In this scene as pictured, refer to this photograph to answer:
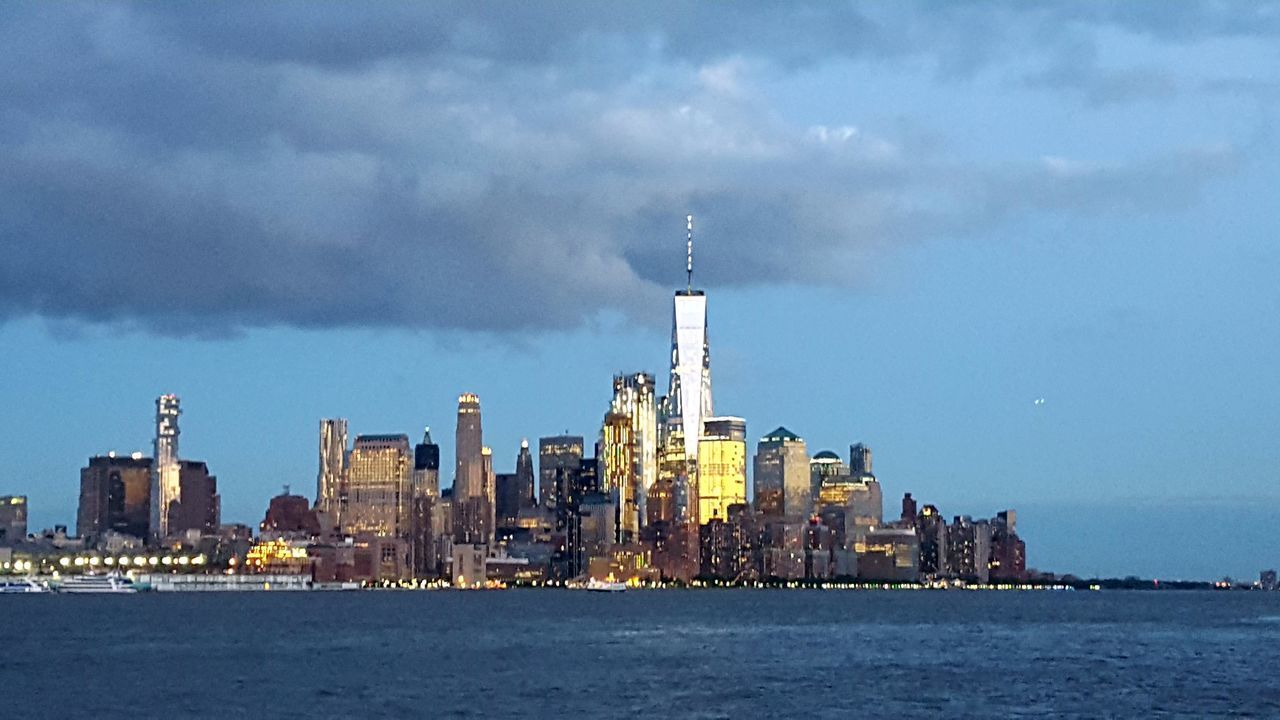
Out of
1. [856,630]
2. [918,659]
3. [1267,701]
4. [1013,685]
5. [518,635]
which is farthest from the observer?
[856,630]

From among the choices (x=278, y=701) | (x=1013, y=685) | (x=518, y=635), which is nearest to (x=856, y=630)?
(x=518, y=635)

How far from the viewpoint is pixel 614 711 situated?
9369 cm

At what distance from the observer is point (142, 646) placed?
15538 centimetres

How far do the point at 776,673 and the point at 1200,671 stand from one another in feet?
91.1

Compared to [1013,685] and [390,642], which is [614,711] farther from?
[390,642]

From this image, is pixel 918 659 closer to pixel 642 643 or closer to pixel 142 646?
pixel 642 643

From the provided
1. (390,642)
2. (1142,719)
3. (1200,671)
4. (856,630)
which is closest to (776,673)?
(1200,671)

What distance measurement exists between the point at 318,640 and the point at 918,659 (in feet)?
186

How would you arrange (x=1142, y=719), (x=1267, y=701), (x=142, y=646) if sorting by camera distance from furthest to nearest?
(x=142, y=646) < (x=1267, y=701) < (x=1142, y=719)

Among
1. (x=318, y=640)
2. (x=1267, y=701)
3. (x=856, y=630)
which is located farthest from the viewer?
(x=856, y=630)

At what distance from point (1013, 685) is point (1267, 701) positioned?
15377 millimetres

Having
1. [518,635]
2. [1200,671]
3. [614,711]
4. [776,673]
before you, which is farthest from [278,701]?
[518,635]

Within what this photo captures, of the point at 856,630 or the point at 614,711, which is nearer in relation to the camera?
the point at 614,711

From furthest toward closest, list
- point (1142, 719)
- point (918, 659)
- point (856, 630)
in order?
point (856, 630) < point (918, 659) < point (1142, 719)
